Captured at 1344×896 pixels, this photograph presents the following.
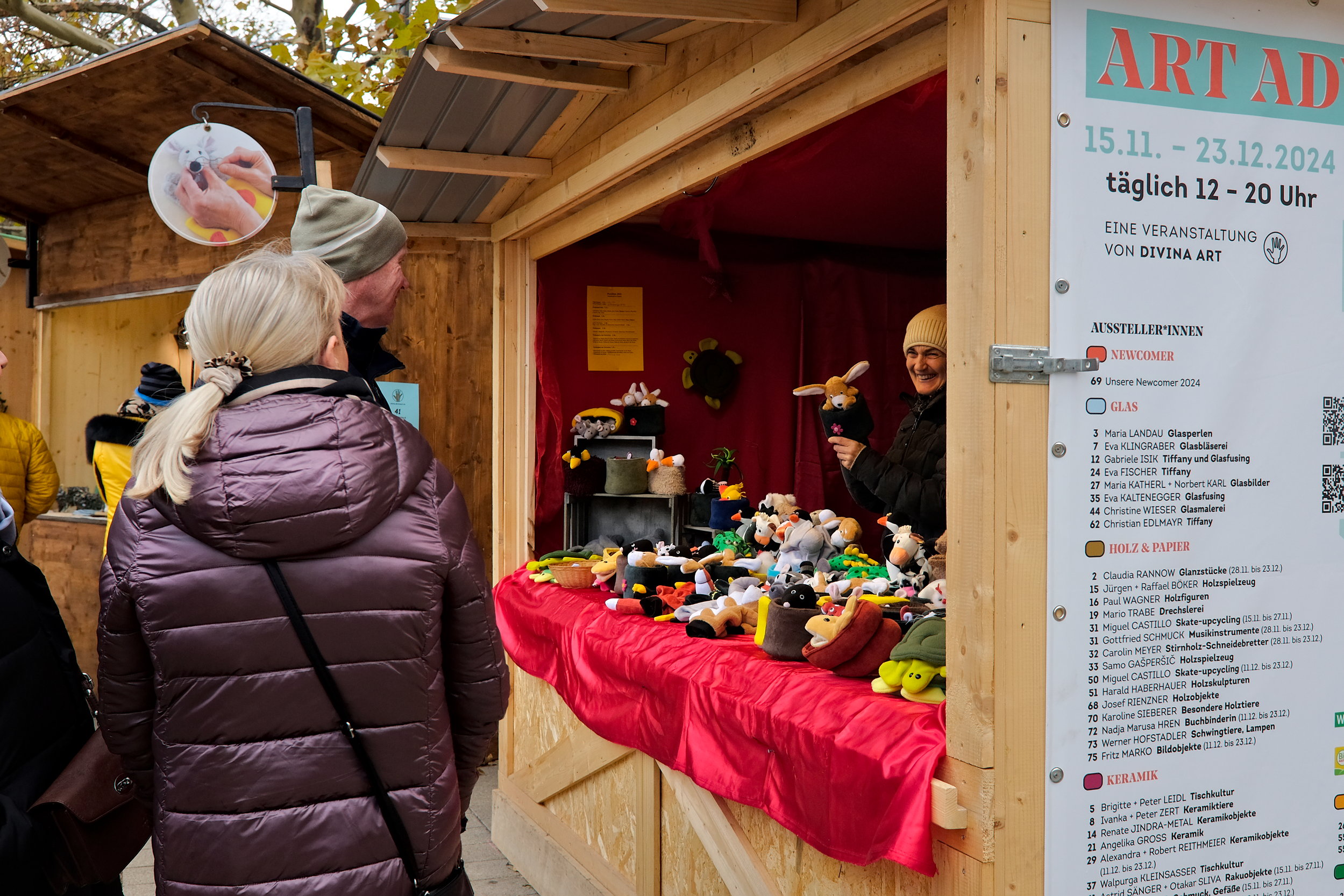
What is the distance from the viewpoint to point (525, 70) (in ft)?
10.1

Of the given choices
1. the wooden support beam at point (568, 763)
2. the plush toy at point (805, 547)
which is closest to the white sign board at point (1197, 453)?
the plush toy at point (805, 547)

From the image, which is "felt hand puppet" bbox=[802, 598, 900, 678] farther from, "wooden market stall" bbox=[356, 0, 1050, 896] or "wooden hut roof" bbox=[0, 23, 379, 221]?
"wooden hut roof" bbox=[0, 23, 379, 221]

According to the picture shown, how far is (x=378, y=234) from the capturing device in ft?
8.10

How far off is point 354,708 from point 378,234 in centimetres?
121

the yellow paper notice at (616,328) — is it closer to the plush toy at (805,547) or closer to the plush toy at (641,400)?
the plush toy at (641,400)

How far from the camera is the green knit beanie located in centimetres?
244

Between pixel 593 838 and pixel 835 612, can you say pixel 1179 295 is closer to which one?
pixel 835 612

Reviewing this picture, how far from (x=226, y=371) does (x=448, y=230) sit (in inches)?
131

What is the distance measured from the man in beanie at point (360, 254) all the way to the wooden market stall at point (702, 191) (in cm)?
61

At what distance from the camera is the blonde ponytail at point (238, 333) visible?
5.18 ft

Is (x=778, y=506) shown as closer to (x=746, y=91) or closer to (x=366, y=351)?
(x=746, y=91)

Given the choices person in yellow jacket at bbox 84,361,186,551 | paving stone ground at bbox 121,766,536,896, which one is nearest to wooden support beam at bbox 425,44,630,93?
person in yellow jacket at bbox 84,361,186,551

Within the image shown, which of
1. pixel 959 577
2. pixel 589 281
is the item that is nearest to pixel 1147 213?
pixel 959 577

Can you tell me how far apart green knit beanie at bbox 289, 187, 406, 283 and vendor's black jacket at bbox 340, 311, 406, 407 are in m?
0.11
